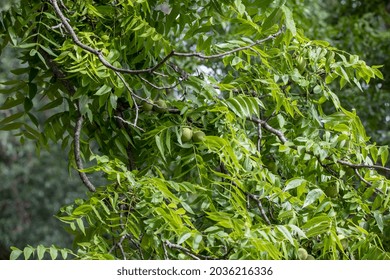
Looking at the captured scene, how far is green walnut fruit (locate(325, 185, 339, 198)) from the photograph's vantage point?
1.54 m

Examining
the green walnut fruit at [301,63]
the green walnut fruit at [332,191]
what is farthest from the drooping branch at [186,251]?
the green walnut fruit at [301,63]

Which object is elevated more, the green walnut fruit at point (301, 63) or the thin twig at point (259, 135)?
the green walnut fruit at point (301, 63)

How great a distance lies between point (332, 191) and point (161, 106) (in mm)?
422

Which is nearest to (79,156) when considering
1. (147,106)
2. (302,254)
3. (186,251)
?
(147,106)

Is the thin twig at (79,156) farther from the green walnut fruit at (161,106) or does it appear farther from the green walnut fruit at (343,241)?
the green walnut fruit at (343,241)

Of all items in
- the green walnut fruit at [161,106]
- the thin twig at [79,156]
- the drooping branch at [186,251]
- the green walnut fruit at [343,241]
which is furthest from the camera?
the green walnut fruit at [161,106]

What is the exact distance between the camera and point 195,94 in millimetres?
1584

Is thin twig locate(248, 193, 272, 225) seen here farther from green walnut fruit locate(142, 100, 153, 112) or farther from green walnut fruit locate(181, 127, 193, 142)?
green walnut fruit locate(142, 100, 153, 112)

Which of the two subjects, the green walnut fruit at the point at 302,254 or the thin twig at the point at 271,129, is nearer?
the green walnut fruit at the point at 302,254

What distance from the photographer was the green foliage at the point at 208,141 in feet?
4.25

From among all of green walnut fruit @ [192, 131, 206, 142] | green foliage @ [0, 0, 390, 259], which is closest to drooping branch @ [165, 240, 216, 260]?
green foliage @ [0, 0, 390, 259]

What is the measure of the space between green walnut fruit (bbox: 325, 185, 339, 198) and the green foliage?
0.01m

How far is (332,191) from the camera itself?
1547 mm

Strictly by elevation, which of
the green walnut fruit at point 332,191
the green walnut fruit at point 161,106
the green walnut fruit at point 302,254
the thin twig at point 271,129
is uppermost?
the green walnut fruit at point 161,106
